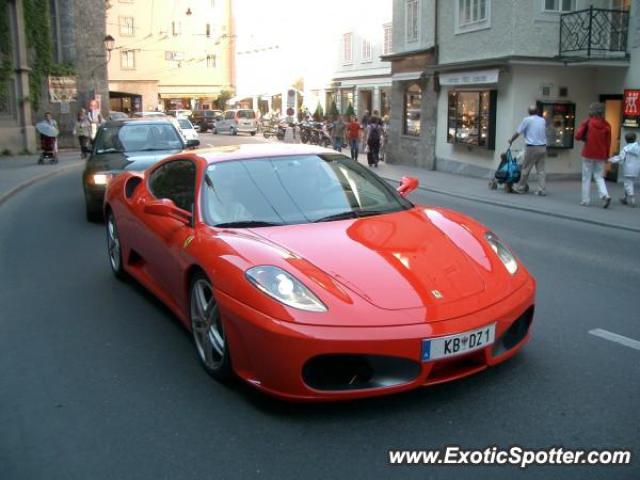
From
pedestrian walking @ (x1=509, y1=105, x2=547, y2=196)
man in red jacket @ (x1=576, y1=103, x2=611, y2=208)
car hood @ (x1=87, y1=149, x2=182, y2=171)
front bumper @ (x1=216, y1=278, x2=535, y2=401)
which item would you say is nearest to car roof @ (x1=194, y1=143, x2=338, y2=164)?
front bumper @ (x1=216, y1=278, x2=535, y2=401)

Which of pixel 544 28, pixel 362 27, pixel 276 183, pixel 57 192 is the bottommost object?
pixel 57 192

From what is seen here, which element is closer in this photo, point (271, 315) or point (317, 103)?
point (271, 315)

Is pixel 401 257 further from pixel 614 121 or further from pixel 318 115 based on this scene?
pixel 318 115

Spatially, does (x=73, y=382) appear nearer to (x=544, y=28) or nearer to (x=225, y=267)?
(x=225, y=267)

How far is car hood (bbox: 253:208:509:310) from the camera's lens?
12.3 feet

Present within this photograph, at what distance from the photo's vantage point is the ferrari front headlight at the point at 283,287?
3621 mm

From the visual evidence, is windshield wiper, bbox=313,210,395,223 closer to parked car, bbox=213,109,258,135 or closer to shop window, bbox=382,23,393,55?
shop window, bbox=382,23,393,55

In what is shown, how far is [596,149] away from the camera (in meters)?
12.6

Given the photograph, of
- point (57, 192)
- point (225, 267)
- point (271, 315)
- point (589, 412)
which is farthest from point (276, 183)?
point (57, 192)

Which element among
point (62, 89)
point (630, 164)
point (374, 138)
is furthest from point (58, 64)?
point (630, 164)

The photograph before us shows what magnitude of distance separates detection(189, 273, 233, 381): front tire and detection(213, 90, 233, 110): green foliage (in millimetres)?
63471

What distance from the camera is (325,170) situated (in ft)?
17.2

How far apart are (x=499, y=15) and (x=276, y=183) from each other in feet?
47.1

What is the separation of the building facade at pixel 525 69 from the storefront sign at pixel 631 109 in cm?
27
